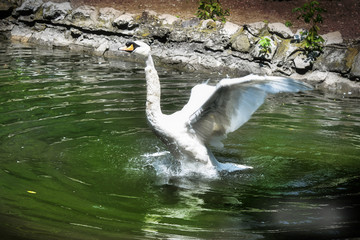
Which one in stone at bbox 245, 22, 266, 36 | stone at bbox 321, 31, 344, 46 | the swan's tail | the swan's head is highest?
the swan's head

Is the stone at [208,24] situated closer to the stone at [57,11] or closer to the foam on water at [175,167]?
the stone at [57,11]

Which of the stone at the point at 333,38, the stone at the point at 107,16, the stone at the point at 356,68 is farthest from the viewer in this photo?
the stone at the point at 107,16

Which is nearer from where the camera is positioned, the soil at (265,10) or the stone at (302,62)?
the stone at (302,62)

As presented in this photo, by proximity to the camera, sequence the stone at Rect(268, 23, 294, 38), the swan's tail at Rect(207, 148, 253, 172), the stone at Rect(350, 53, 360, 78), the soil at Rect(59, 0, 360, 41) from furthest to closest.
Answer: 1. the soil at Rect(59, 0, 360, 41)
2. the stone at Rect(268, 23, 294, 38)
3. the stone at Rect(350, 53, 360, 78)
4. the swan's tail at Rect(207, 148, 253, 172)

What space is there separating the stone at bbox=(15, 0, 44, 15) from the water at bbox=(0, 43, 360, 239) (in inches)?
273

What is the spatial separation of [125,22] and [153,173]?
898 centimetres

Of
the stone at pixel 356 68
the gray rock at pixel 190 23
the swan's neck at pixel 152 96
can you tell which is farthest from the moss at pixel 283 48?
the swan's neck at pixel 152 96

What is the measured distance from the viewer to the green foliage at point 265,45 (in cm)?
1126

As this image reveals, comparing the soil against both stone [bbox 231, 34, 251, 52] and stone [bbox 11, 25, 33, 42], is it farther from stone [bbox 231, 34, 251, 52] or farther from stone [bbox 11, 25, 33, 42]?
stone [bbox 11, 25, 33, 42]

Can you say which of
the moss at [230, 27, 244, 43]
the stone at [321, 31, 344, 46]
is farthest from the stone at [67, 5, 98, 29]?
the stone at [321, 31, 344, 46]

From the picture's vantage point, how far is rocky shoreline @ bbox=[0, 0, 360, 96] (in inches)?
418

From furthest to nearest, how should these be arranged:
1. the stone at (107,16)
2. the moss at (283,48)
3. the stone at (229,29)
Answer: the stone at (107,16) < the stone at (229,29) < the moss at (283,48)

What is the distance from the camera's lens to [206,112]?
5.11 meters

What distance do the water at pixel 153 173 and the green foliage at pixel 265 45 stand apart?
6.53 ft
